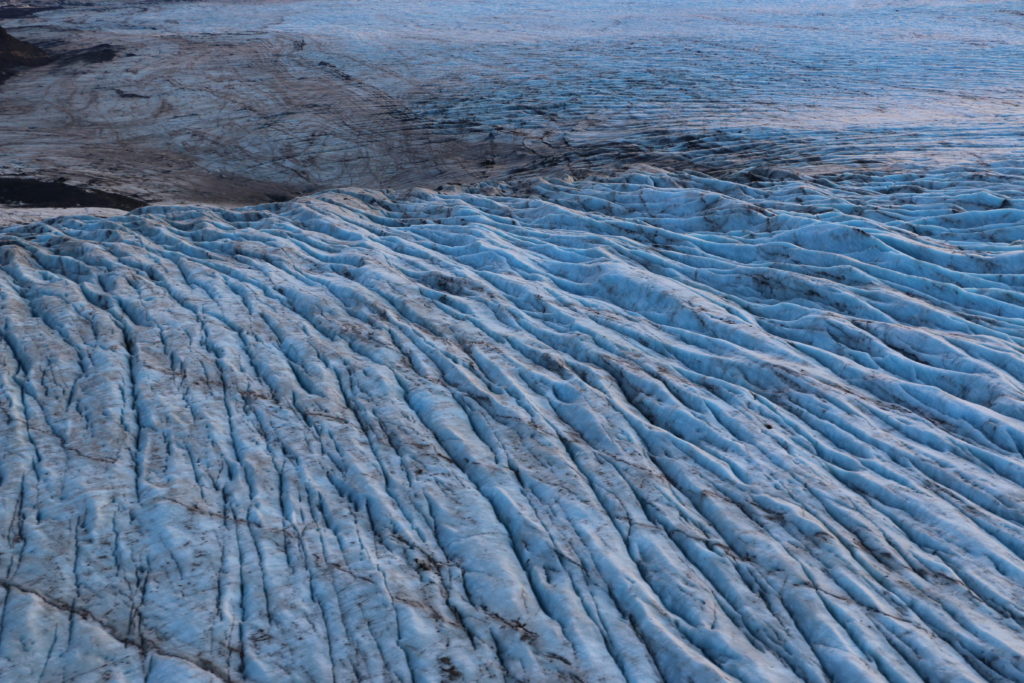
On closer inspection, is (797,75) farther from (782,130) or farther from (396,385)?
(396,385)

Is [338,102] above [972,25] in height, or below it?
below

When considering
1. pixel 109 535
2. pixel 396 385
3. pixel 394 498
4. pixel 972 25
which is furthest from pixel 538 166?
pixel 972 25

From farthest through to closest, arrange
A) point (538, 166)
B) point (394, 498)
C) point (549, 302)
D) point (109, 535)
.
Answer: point (538, 166), point (549, 302), point (394, 498), point (109, 535)

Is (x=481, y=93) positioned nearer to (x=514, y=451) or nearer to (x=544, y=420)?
(x=544, y=420)

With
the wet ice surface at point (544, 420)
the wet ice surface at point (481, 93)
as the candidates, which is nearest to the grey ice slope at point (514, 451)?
the wet ice surface at point (544, 420)

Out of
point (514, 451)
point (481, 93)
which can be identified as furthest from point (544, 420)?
point (481, 93)

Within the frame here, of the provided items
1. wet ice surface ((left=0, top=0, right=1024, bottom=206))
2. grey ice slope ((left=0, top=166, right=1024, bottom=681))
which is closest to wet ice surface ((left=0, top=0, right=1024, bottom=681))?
grey ice slope ((left=0, top=166, right=1024, bottom=681))

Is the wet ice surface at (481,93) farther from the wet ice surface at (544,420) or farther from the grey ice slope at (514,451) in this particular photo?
the grey ice slope at (514,451)
